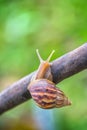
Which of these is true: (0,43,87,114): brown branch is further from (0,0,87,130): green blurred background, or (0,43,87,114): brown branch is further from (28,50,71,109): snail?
(0,0,87,130): green blurred background

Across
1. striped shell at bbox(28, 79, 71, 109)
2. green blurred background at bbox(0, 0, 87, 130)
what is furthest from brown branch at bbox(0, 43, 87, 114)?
green blurred background at bbox(0, 0, 87, 130)

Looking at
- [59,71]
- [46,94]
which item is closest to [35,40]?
[46,94]

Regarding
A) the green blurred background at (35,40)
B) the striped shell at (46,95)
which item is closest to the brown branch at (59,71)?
the striped shell at (46,95)

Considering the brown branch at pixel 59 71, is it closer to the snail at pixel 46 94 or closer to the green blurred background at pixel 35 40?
the snail at pixel 46 94

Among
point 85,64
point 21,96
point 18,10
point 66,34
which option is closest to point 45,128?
point 66,34

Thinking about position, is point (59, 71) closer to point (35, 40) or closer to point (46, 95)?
point (46, 95)

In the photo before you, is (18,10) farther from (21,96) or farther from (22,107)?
(21,96)
